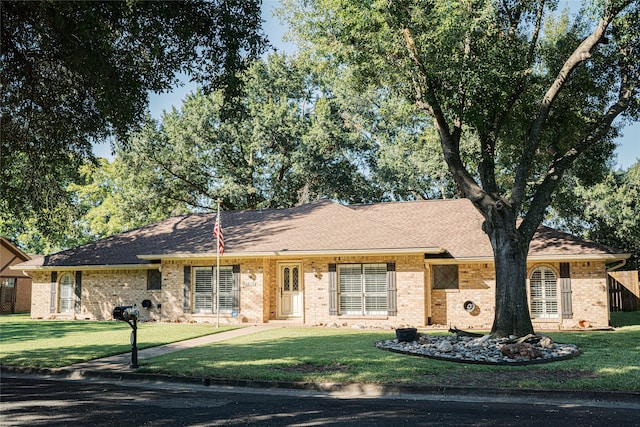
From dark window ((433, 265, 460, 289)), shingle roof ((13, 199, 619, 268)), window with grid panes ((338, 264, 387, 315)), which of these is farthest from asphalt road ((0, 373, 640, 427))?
dark window ((433, 265, 460, 289))

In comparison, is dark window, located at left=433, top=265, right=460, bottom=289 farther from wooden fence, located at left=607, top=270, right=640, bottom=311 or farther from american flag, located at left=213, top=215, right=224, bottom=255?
→ wooden fence, located at left=607, top=270, right=640, bottom=311

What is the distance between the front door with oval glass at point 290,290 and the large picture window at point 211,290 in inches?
71.9

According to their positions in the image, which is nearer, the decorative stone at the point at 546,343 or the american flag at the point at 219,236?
the decorative stone at the point at 546,343

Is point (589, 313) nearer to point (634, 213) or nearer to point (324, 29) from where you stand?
point (324, 29)

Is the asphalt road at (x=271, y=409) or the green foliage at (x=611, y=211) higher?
the green foliage at (x=611, y=211)

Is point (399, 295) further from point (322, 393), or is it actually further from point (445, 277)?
point (322, 393)

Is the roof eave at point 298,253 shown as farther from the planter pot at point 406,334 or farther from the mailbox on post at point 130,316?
the mailbox on post at point 130,316

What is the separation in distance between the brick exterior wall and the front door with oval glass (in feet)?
0.77

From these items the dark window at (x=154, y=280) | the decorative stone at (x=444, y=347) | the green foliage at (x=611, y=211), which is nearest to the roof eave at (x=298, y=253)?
the dark window at (x=154, y=280)

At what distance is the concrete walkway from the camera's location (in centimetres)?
1057

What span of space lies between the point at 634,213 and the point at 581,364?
26558 millimetres

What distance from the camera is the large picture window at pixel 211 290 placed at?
21.0m

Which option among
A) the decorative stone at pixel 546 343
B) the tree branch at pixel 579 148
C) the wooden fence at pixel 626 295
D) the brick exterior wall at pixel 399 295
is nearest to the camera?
the decorative stone at pixel 546 343

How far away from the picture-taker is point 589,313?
18438mm
